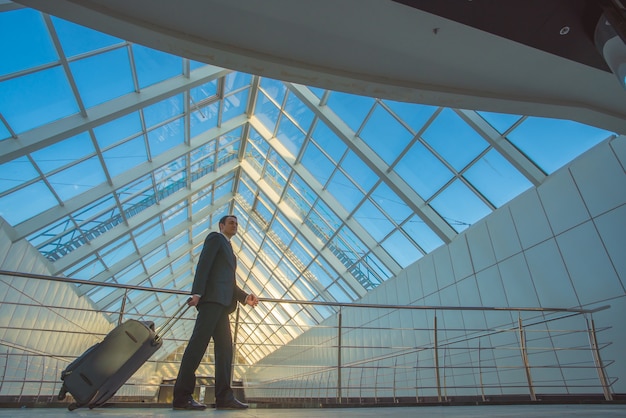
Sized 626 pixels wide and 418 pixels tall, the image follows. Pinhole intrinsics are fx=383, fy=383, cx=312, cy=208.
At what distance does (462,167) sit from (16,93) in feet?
28.8

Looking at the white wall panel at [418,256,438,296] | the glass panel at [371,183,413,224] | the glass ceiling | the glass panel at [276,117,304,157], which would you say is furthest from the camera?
the glass panel at [276,117,304,157]

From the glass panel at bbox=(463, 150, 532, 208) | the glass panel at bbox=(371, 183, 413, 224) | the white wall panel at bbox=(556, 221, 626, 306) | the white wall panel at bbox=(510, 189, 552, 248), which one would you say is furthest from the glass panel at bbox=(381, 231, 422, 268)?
the white wall panel at bbox=(556, 221, 626, 306)

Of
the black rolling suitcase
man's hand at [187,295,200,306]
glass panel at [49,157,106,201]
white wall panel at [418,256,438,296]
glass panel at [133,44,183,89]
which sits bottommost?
the black rolling suitcase

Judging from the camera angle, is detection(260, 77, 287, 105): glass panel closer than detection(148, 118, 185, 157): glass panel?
No

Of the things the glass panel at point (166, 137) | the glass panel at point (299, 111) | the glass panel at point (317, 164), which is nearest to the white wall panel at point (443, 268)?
the glass panel at point (317, 164)

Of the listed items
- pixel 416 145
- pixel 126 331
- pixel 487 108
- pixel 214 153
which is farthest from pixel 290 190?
pixel 126 331

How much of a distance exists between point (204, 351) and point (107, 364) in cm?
Result: 64

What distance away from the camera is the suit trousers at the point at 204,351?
9.09 ft

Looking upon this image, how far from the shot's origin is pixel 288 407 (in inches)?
129

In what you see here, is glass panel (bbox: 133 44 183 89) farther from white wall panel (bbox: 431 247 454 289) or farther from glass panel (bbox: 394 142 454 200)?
white wall panel (bbox: 431 247 454 289)

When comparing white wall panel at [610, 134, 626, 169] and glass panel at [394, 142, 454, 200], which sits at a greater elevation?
glass panel at [394, 142, 454, 200]

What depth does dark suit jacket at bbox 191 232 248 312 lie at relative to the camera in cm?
294

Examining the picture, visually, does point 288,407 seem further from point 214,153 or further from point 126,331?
point 214,153

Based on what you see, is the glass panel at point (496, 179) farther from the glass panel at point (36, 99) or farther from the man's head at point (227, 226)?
the glass panel at point (36, 99)
